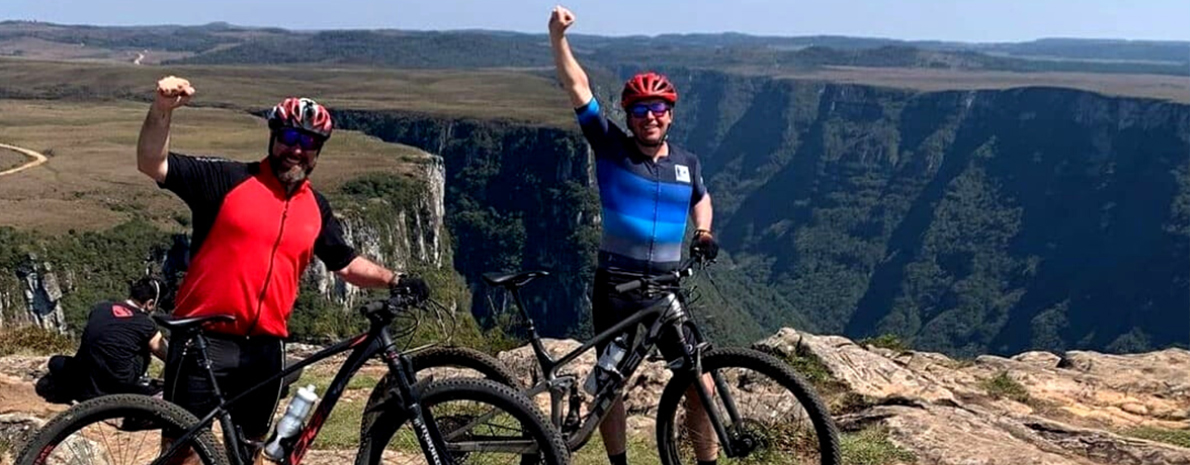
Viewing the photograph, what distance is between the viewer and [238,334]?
17.6ft

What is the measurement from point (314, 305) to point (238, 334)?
196 feet

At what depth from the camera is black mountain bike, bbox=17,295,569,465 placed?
5.27 m

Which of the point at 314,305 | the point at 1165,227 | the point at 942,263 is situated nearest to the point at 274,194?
the point at 314,305

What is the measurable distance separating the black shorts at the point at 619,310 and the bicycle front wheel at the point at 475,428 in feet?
2.88

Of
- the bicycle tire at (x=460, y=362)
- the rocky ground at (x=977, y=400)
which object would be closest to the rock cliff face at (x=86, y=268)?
the rocky ground at (x=977, y=400)

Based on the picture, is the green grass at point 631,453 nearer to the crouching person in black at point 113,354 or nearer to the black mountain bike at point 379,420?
the black mountain bike at point 379,420

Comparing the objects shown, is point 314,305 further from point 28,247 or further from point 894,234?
point 894,234

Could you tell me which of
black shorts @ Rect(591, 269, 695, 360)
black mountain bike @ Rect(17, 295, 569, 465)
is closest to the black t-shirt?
black mountain bike @ Rect(17, 295, 569, 465)

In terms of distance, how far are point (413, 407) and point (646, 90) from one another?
2237mm

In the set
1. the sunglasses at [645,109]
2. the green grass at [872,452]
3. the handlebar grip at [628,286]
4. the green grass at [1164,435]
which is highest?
the sunglasses at [645,109]

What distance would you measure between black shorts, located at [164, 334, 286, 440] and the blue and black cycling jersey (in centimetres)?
198

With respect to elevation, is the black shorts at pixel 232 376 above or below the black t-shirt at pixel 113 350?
above

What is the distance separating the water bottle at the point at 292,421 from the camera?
5430 mm

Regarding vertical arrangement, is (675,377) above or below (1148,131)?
above
